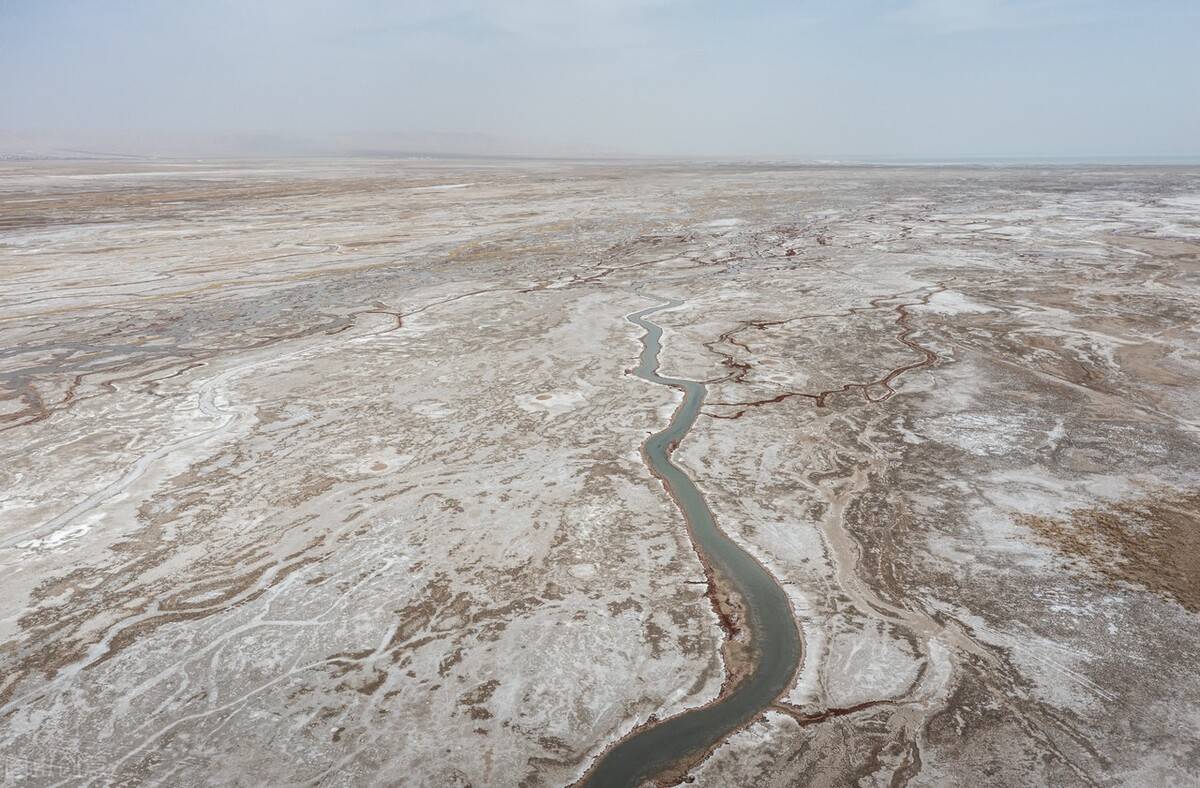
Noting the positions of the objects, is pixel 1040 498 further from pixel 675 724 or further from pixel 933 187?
pixel 933 187

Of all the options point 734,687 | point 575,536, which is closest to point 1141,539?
point 734,687

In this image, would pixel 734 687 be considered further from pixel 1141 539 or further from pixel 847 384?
pixel 847 384

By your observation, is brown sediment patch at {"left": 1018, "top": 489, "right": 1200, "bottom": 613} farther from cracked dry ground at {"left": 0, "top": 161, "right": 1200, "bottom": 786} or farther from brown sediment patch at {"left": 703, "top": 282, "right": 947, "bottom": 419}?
brown sediment patch at {"left": 703, "top": 282, "right": 947, "bottom": 419}

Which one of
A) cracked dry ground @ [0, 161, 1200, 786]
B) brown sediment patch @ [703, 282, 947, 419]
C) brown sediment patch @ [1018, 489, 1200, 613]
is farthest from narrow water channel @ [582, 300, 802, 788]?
brown sediment patch @ [1018, 489, 1200, 613]

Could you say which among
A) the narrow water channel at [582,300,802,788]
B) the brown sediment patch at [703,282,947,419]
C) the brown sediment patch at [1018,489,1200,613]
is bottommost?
the narrow water channel at [582,300,802,788]

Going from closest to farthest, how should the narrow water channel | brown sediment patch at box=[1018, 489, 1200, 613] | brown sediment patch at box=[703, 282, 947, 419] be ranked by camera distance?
the narrow water channel < brown sediment patch at box=[1018, 489, 1200, 613] < brown sediment patch at box=[703, 282, 947, 419]

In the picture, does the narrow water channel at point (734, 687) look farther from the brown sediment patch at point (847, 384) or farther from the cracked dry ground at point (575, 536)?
the brown sediment patch at point (847, 384)

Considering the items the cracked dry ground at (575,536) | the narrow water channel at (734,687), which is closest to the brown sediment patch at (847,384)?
the cracked dry ground at (575,536)
